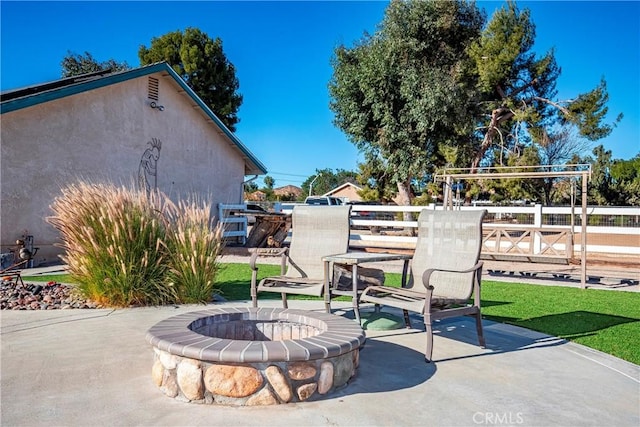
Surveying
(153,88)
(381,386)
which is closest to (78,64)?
(153,88)

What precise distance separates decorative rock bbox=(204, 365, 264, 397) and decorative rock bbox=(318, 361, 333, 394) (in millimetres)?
382

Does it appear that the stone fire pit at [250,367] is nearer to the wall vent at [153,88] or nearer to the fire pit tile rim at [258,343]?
the fire pit tile rim at [258,343]

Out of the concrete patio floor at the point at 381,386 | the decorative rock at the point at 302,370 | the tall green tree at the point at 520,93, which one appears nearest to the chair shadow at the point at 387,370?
the concrete patio floor at the point at 381,386

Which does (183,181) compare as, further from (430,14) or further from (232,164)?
(430,14)

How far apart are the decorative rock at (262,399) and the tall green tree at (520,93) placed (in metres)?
18.1

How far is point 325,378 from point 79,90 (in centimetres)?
1154

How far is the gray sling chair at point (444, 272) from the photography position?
4137mm

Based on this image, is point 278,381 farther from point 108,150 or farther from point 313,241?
point 108,150

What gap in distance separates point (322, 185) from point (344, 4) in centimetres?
6534

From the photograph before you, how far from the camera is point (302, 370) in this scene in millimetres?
2955

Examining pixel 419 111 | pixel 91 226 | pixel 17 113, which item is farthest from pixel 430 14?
pixel 91 226

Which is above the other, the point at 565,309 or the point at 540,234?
the point at 540,234

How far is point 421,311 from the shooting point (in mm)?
3967

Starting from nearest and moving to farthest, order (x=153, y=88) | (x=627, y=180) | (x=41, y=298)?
(x=41, y=298) → (x=153, y=88) → (x=627, y=180)
